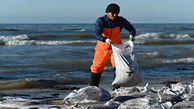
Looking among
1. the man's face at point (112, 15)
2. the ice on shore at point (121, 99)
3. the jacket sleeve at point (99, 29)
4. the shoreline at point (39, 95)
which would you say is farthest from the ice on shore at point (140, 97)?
the man's face at point (112, 15)

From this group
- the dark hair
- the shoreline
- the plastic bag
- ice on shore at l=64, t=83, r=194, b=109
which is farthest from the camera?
the dark hair

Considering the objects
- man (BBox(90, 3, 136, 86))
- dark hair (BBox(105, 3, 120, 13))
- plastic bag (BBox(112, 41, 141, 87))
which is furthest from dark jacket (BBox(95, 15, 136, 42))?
plastic bag (BBox(112, 41, 141, 87))

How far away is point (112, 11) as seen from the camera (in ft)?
23.0

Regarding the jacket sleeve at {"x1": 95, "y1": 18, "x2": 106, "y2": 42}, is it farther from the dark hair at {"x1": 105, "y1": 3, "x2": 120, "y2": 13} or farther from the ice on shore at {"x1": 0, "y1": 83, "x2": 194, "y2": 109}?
the ice on shore at {"x1": 0, "y1": 83, "x2": 194, "y2": 109}

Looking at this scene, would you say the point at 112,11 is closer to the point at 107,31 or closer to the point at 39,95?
the point at 107,31

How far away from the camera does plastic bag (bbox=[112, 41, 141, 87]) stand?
686cm

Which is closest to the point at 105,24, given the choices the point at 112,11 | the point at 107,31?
the point at 107,31

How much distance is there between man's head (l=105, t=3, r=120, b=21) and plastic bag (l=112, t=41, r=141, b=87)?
0.46m

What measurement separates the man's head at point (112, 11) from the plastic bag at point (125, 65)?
0.46 meters

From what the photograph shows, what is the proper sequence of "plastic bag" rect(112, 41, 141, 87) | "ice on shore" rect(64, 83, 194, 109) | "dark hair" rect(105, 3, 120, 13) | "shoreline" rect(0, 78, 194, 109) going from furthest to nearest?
"dark hair" rect(105, 3, 120, 13)
"plastic bag" rect(112, 41, 141, 87)
"shoreline" rect(0, 78, 194, 109)
"ice on shore" rect(64, 83, 194, 109)

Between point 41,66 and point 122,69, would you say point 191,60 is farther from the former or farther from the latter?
point 122,69

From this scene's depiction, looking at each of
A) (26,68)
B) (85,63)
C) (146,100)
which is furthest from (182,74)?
(146,100)

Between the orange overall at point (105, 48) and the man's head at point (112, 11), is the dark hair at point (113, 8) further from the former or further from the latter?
the orange overall at point (105, 48)

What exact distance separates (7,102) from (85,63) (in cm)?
714
